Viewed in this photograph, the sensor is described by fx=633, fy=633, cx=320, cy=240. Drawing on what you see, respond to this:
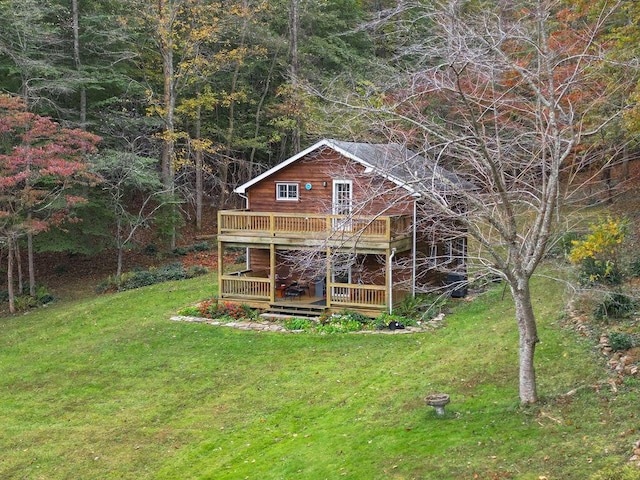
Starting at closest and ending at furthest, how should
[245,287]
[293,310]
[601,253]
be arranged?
[601,253], [293,310], [245,287]

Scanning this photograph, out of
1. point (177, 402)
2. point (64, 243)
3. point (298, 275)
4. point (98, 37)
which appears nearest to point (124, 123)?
point (98, 37)

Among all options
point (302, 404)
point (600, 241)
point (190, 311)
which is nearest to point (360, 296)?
point (190, 311)

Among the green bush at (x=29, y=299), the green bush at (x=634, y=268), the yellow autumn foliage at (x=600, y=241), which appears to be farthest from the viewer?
the green bush at (x=29, y=299)

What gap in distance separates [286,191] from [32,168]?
986 centimetres

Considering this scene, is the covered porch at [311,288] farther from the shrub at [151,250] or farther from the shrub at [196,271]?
the shrub at [151,250]

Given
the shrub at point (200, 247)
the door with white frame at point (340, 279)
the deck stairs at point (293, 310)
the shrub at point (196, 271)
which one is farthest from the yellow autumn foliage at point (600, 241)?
the shrub at point (200, 247)

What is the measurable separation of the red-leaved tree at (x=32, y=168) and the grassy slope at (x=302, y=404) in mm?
5269

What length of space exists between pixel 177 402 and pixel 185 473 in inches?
142

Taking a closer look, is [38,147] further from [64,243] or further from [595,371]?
[595,371]

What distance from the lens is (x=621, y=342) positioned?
38.3 feet

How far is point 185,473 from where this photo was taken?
35.9ft

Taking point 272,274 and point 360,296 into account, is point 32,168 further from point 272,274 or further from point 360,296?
point 360,296

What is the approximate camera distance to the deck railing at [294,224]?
64.3ft

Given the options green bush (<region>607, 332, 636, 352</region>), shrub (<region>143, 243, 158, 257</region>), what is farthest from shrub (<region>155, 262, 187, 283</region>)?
green bush (<region>607, 332, 636, 352</region>)
